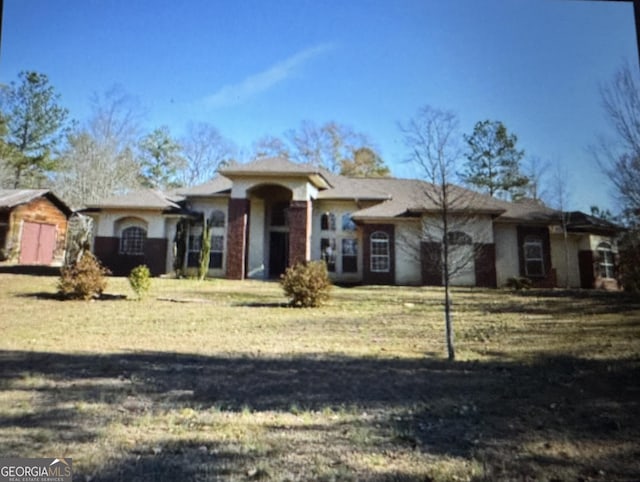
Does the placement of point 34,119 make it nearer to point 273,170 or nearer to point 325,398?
point 325,398

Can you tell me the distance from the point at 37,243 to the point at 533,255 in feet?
74.4

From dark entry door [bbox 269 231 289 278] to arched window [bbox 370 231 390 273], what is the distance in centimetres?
451

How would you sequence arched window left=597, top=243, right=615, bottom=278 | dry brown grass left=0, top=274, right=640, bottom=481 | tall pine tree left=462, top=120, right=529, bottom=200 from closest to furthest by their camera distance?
dry brown grass left=0, top=274, right=640, bottom=481
tall pine tree left=462, top=120, right=529, bottom=200
arched window left=597, top=243, right=615, bottom=278

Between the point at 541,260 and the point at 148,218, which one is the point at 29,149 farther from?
A: the point at 541,260

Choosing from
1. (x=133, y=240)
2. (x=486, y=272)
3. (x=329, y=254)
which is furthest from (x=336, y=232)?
(x=133, y=240)

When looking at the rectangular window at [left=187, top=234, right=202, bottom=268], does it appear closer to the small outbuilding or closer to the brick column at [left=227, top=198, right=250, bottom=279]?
the brick column at [left=227, top=198, right=250, bottom=279]

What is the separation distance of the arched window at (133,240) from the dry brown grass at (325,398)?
1041 cm

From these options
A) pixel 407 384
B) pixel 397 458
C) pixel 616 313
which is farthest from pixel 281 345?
pixel 616 313

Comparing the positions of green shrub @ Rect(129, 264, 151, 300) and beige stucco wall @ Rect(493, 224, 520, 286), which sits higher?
beige stucco wall @ Rect(493, 224, 520, 286)

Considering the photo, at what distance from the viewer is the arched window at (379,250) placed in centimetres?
1673

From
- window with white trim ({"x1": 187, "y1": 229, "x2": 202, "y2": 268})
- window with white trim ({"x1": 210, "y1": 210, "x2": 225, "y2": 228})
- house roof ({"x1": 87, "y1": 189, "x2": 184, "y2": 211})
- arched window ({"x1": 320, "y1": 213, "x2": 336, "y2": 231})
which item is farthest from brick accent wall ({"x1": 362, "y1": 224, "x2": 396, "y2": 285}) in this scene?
house roof ({"x1": 87, "y1": 189, "x2": 184, "y2": 211})

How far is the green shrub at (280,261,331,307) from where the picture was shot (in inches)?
404

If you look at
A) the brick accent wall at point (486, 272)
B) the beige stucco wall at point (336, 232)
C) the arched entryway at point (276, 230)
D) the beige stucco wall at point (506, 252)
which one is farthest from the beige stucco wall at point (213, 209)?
the beige stucco wall at point (506, 252)

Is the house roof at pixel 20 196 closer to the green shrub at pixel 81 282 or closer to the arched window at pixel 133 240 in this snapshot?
the arched window at pixel 133 240
